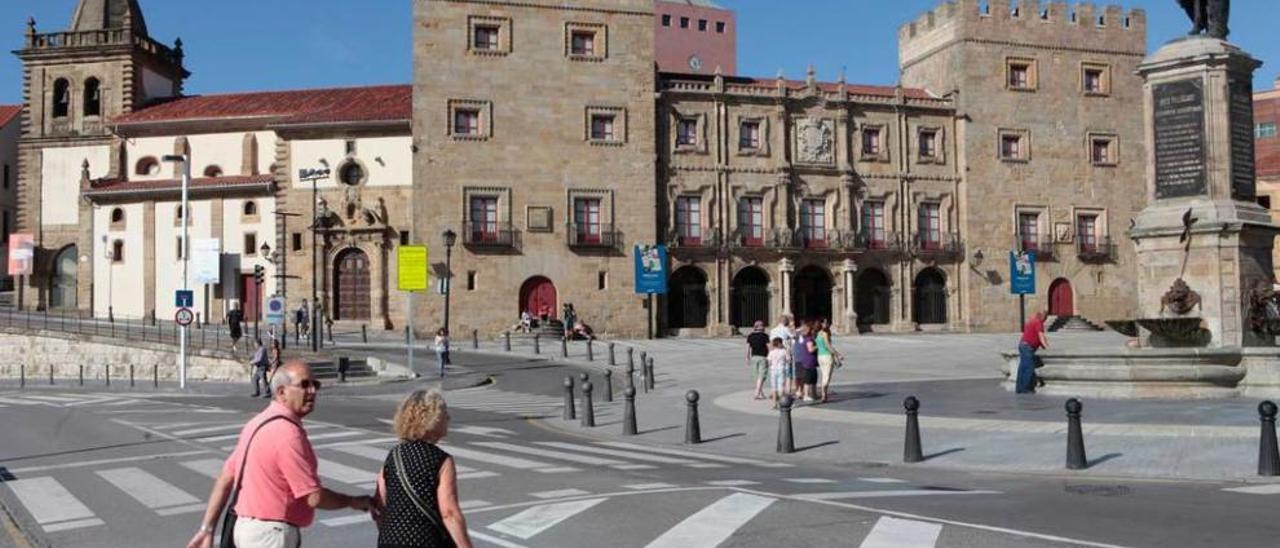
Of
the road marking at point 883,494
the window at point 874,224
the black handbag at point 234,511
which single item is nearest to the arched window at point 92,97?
the window at point 874,224

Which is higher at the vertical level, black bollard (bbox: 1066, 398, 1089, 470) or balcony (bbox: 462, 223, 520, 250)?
balcony (bbox: 462, 223, 520, 250)

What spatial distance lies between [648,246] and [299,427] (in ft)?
158

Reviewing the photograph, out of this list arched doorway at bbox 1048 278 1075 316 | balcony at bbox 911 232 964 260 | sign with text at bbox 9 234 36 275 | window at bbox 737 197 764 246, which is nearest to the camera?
window at bbox 737 197 764 246

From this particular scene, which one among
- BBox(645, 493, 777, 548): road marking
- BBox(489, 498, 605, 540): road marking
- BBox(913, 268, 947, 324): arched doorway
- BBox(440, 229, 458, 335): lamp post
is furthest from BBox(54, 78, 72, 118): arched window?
BBox(645, 493, 777, 548): road marking

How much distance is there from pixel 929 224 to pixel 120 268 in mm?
40631

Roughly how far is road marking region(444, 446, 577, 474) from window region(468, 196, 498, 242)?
3648cm

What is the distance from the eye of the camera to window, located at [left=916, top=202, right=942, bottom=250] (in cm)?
5888

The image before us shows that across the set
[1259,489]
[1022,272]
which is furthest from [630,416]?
[1022,272]

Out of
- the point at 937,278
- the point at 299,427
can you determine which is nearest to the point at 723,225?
the point at 937,278

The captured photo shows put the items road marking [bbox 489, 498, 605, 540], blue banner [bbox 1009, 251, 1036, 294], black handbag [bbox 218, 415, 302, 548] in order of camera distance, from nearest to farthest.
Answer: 1. black handbag [bbox 218, 415, 302, 548]
2. road marking [bbox 489, 498, 605, 540]
3. blue banner [bbox 1009, 251, 1036, 294]

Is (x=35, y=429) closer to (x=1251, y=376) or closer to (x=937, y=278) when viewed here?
(x=1251, y=376)

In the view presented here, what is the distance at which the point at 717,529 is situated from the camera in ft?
31.2

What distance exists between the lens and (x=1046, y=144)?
60.2 metres

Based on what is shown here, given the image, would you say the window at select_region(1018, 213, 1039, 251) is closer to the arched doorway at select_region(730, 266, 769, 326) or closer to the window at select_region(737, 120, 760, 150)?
the arched doorway at select_region(730, 266, 769, 326)
